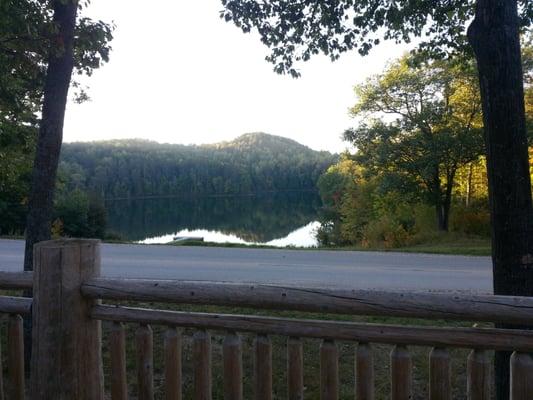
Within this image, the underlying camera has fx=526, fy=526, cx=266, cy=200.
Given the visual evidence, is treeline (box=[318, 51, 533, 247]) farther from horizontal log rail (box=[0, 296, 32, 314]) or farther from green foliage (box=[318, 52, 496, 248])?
horizontal log rail (box=[0, 296, 32, 314])

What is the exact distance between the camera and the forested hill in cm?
11631

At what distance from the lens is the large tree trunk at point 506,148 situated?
375 cm

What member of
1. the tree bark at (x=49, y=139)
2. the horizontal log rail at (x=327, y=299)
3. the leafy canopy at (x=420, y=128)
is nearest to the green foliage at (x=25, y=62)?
the tree bark at (x=49, y=139)

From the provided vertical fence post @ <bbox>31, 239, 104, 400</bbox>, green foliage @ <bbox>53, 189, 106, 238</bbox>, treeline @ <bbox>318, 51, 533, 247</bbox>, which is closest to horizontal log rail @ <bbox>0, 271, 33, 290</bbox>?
vertical fence post @ <bbox>31, 239, 104, 400</bbox>

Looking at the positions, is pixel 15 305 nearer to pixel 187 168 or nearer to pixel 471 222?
pixel 471 222

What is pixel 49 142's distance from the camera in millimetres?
6539

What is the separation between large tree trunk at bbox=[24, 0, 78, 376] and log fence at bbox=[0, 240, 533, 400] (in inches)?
156

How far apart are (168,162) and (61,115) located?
13446cm

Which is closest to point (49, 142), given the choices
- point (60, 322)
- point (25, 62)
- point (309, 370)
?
point (25, 62)

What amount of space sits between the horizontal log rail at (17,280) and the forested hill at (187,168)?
344 feet

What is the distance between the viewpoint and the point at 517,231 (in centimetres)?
379

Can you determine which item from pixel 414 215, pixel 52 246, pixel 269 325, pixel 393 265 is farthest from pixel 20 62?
pixel 414 215

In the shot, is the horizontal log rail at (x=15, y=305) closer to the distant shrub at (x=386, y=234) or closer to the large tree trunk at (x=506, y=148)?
the large tree trunk at (x=506, y=148)

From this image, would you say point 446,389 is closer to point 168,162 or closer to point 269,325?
point 269,325
